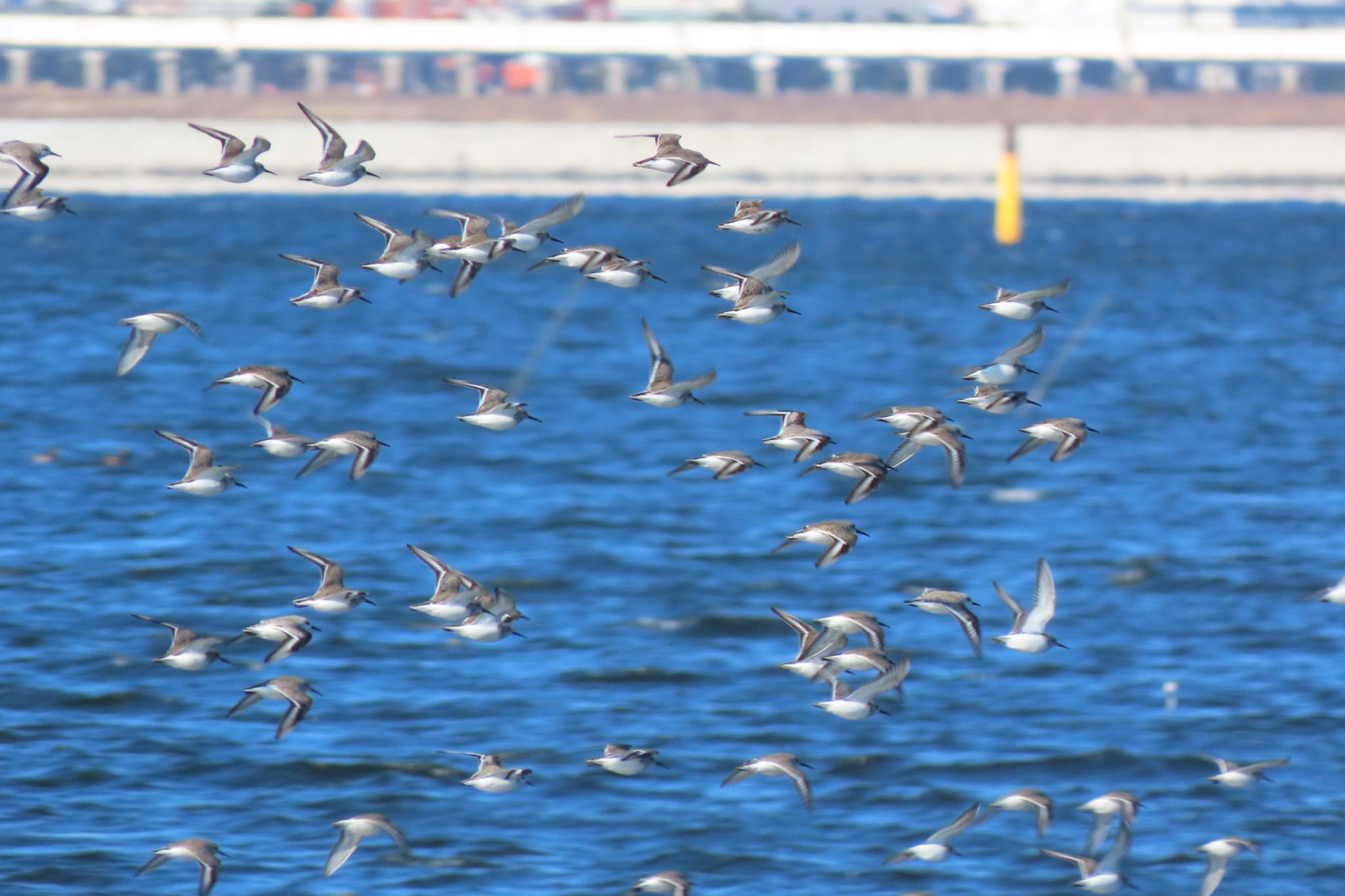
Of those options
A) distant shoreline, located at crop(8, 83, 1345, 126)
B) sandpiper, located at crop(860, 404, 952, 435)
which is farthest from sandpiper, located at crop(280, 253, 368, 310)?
distant shoreline, located at crop(8, 83, 1345, 126)

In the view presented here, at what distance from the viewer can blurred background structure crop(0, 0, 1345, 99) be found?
454ft

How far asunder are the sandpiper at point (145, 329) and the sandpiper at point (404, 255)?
1.37 meters

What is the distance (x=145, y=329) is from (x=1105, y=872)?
869 centimetres

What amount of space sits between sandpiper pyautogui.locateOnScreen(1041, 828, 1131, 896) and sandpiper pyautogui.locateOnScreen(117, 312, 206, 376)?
310 inches

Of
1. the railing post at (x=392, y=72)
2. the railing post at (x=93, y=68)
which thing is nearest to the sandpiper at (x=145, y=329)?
the railing post at (x=93, y=68)

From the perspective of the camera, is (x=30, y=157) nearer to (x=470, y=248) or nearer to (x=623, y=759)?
(x=470, y=248)

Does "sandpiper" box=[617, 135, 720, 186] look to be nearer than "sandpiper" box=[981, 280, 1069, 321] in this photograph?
Yes

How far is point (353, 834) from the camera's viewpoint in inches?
619

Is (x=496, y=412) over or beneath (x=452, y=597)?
over

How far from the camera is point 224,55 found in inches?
5581

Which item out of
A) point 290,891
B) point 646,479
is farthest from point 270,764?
point 646,479

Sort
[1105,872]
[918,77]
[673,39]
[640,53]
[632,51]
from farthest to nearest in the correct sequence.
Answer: [918,77], [673,39], [640,53], [632,51], [1105,872]

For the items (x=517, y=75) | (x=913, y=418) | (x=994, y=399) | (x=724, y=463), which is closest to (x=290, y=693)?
(x=724, y=463)

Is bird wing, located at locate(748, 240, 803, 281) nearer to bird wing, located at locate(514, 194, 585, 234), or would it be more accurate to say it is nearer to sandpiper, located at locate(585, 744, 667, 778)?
bird wing, located at locate(514, 194, 585, 234)
